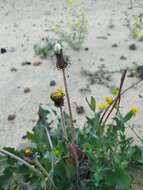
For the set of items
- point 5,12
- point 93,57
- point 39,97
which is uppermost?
point 5,12

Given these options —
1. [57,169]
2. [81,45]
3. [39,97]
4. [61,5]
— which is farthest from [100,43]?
[57,169]

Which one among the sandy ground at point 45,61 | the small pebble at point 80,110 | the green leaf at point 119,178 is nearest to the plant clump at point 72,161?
the green leaf at point 119,178

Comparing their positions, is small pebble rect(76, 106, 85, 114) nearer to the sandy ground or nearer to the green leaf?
the sandy ground

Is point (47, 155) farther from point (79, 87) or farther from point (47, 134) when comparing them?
point (79, 87)

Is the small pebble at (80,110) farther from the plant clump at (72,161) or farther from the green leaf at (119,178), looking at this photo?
the green leaf at (119,178)

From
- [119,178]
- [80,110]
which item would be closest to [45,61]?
[80,110]

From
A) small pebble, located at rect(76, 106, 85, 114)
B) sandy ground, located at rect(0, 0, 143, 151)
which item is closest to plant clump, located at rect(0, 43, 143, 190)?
sandy ground, located at rect(0, 0, 143, 151)

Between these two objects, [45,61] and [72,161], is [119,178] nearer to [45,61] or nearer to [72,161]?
[72,161]

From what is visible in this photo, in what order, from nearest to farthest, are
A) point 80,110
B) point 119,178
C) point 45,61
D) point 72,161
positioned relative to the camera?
point 119,178 < point 72,161 < point 80,110 < point 45,61

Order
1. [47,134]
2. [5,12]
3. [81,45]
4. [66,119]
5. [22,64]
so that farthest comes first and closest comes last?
[5,12] → [81,45] → [22,64] → [66,119] → [47,134]
